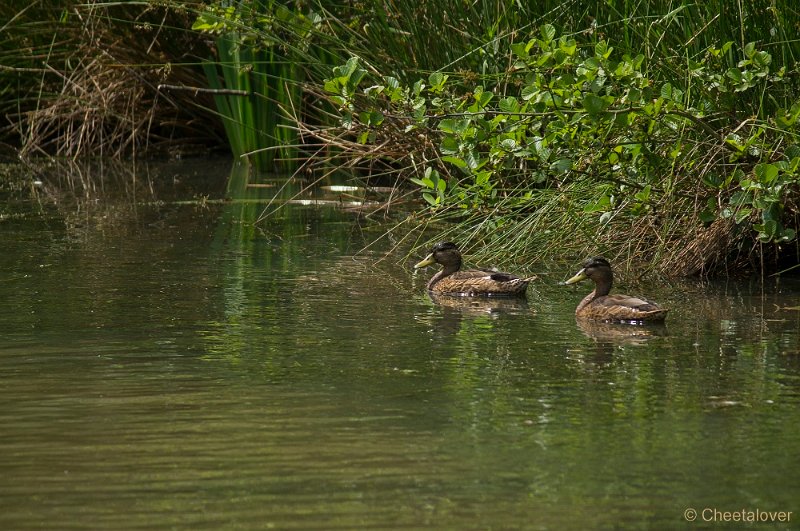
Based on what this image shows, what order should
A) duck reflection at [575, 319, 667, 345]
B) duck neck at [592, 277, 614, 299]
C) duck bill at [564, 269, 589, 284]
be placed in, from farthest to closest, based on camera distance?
duck bill at [564, 269, 589, 284] → duck neck at [592, 277, 614, 299] → duck reflection at [575, 319, 667, 345]

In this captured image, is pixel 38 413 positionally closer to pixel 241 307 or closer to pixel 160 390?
pixel 160 390

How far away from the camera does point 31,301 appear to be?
842 centimetres

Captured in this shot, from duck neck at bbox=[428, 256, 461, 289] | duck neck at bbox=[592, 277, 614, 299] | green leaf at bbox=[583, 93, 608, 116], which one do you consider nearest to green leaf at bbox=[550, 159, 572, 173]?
green leaf at bbox=[583, 93, 608, 116]

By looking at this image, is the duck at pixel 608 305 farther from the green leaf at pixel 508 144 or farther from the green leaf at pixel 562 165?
the green leaf at pixel 508 144

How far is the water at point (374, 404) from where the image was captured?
473 centimetres

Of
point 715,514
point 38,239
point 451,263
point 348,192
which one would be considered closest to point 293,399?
point 715,514

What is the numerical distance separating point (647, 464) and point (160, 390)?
221 centimetres

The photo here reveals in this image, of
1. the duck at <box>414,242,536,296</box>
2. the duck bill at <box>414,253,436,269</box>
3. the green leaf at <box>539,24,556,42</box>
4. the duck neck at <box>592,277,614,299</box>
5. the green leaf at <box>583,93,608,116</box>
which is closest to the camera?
the green leaf at <box>583,93,608,116</box>

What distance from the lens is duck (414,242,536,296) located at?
8.85m

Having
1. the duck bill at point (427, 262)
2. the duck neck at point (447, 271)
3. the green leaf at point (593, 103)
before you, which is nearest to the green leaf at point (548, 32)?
the green leaf at point (593, 103)

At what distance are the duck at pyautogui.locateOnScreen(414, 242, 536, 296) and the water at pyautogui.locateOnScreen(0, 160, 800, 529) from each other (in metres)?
0.20

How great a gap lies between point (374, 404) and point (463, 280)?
10.6 feet

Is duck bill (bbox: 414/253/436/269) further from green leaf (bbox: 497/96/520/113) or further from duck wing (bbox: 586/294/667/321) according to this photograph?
duck wing (bbox: 586/294/667/321)

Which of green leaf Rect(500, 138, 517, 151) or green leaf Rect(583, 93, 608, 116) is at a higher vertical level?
green leaf Rect(583, 93, 608, 116)
